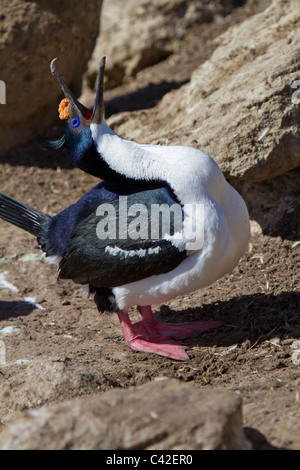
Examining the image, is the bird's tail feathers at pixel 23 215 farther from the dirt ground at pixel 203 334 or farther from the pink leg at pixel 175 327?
the pink leg at pixel 175 327

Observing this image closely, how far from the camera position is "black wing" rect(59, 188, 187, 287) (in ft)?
14.0

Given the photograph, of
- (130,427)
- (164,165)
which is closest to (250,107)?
(164,165)

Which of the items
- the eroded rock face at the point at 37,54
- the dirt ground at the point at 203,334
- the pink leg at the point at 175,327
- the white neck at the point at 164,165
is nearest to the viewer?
the dirt ground at the point at 203,334

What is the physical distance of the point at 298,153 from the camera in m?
5.34

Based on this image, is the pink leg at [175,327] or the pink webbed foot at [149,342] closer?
the pink webbed foot at [149,342]

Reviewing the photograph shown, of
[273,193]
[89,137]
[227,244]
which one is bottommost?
[273,193]

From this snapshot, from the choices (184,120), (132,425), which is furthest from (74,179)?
(132,425)

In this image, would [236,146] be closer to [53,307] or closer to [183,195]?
[183,195]

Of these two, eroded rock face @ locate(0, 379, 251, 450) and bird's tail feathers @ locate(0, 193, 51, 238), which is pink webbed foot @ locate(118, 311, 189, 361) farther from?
eroded rock face @ locate(0, 379, 251, 450)

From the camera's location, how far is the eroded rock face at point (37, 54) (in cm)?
745

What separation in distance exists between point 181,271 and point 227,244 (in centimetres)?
35

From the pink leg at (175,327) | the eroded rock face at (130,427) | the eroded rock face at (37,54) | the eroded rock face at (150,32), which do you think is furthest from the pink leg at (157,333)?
the eroded rock face at (150,32)

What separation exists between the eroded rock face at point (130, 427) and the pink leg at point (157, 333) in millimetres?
1731

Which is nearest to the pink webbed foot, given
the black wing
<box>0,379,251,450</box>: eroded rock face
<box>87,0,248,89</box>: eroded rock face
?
the black wing
